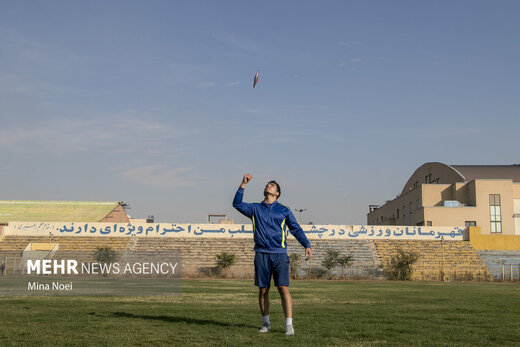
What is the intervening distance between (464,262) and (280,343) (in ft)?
155

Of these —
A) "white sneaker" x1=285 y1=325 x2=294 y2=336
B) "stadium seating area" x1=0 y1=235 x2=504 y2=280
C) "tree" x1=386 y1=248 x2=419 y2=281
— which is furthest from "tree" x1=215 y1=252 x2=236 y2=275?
"white sneaker" x1=285 y1=325 x2=294 y2=336

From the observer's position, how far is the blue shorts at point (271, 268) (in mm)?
8172

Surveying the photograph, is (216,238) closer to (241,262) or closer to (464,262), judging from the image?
(241,262)

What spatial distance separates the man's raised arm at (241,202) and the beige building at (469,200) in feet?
185

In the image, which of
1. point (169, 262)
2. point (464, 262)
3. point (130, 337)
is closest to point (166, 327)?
point (130, 337)

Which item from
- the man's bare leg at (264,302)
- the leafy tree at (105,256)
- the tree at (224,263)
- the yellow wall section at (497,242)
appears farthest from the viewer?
the yellow wall section at (497,242)

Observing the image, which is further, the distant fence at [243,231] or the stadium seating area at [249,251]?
the distant fence at [243,231]

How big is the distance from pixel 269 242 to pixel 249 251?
1762 inches

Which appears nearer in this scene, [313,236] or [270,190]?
[270,190]

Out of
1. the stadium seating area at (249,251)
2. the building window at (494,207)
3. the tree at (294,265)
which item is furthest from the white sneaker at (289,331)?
the building window at (494,207)

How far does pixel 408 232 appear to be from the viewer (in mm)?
57312

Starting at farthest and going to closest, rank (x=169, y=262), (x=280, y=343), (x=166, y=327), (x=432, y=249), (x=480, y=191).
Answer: (x=480, y=191) → (x=432, y=249) → (x=169, y=262) → (x=166, y=327) → (x=280, y=343)

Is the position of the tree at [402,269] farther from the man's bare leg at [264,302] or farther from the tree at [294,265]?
the man's bare leg at [264,302]

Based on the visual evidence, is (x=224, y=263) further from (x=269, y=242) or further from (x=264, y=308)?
(x=269, y=242)
